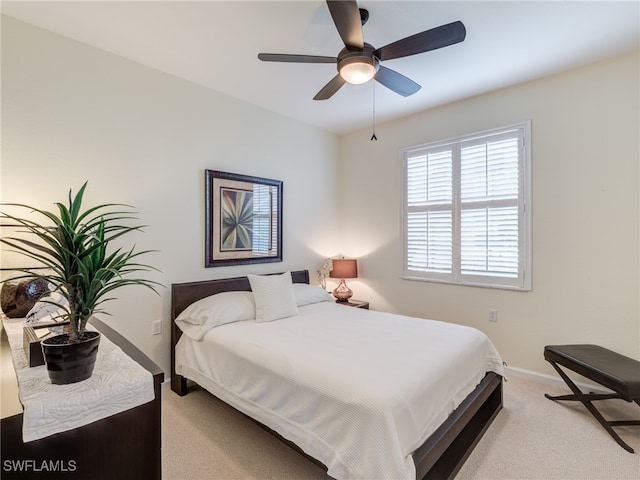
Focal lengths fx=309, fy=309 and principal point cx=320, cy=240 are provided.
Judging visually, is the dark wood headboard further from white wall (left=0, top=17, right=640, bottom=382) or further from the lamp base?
the lamp base

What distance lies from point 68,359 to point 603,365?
10.5ft

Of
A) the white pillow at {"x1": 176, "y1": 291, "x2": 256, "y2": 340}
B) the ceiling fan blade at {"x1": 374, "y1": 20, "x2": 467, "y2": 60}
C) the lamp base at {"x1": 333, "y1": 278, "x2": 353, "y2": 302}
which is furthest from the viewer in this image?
the lamp base at {"x1": 333, "y1": 278, "x2": 353, "y2": 302}

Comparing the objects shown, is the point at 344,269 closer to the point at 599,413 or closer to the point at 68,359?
the point at 599,413

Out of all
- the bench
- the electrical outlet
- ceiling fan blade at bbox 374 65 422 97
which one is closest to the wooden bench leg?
the bench

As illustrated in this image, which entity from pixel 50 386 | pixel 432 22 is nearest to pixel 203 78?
pixel 432 22

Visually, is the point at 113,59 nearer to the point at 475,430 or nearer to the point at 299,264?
the point at 299,264

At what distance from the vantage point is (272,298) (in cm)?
287

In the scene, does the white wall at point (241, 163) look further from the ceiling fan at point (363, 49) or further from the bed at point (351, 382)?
the ceiling fan at point (363, 49)

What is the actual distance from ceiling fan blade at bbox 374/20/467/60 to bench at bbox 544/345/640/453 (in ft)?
7.87

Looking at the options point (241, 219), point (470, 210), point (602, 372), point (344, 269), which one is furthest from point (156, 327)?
point (602, 372)

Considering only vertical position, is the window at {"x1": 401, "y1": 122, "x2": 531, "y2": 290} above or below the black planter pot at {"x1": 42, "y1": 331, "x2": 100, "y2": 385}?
above

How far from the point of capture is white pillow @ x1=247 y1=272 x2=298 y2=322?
2.78m

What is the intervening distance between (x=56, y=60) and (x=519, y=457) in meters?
4.24

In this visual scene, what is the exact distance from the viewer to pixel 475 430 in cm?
218
